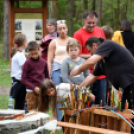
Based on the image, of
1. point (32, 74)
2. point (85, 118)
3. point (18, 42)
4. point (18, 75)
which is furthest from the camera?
point (18, 42)

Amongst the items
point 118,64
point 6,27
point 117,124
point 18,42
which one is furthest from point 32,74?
point 6,27

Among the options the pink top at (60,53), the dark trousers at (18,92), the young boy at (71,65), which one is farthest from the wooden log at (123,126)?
the dark trousers at (18,92)

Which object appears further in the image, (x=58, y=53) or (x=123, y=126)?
(x=58, y=53)

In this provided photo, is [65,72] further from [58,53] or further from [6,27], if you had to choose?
[6,27]

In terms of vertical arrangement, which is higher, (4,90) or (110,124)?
(110,124)

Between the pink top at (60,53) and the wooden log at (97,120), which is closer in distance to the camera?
the wooden log at (97,120)

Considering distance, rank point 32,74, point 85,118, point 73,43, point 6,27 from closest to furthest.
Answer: point 85,118
point 73,43
point 32,74
point 6,27

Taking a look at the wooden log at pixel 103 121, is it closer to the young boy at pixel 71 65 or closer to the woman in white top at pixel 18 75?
the young boy at pixel 71 65

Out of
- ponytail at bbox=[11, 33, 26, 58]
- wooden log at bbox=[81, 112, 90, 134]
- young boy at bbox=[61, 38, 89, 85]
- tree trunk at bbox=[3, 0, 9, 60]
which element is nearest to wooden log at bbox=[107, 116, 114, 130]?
wooden log at bbox=[81, 112, 90, 134]

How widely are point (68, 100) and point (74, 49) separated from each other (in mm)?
1478

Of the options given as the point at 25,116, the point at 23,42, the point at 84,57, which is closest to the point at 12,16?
the point at 23,42

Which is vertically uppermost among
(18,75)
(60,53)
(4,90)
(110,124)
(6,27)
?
(6,27)

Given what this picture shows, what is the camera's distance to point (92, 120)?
2.97 metres

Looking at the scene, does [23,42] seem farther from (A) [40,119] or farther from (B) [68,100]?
(A) [40,119]
